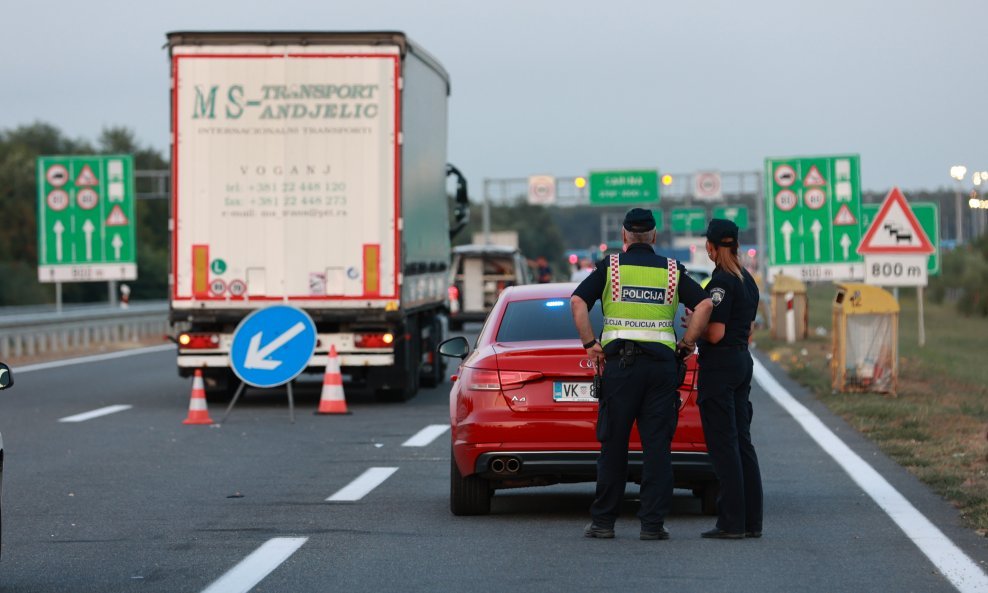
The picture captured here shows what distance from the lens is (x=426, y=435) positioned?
16.0m

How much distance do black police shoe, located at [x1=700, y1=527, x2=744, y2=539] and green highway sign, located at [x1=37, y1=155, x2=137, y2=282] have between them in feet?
98.1

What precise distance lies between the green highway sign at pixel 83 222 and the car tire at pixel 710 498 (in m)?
29.0

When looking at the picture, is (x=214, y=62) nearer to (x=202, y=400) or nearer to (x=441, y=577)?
(x=202, y=400)

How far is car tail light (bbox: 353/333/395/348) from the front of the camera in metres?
19.5

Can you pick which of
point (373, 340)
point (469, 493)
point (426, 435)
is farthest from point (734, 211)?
point (469, 493)

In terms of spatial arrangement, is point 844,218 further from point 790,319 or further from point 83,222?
point 83,222

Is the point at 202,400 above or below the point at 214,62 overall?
below

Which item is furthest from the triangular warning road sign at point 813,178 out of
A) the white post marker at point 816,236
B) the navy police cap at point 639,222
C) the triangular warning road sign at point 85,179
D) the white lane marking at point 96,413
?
the navy police cap at point 639,222

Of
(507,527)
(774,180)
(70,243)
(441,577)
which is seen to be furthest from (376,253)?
(70,243)

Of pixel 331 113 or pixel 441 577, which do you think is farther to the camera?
pixel 331 113

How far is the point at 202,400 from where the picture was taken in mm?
17609

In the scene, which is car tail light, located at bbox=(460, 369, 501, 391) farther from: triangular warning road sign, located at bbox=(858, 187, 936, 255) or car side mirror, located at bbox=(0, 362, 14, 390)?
triangular warning road sign, located at bbox=(858, 187, 936, 255)

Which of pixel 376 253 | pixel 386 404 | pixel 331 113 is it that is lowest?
pixel 386 404

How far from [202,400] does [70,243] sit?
2154 cm
